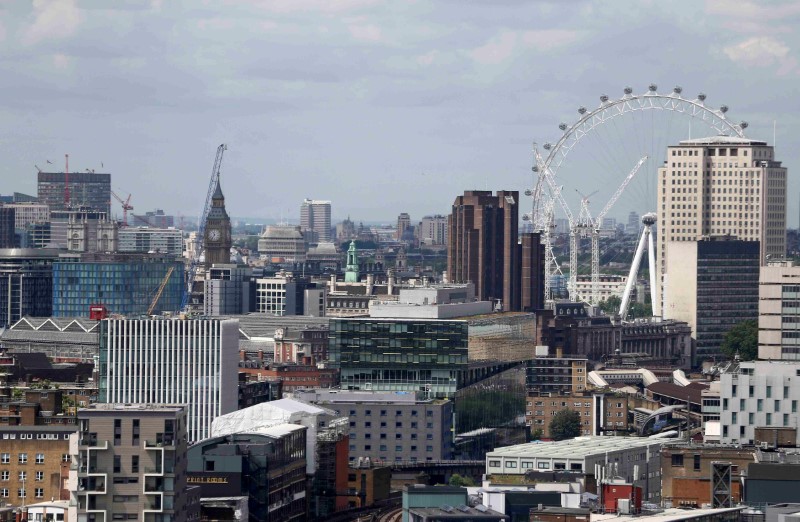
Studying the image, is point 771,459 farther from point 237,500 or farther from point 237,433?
point 237,433

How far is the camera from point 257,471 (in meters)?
124

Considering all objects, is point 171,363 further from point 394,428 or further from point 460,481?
point 460,481

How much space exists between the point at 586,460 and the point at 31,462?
84.6 feet

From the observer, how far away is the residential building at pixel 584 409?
626 feet

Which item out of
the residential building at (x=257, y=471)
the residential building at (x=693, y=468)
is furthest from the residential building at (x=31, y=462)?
the residential building at (x=693, y=468)

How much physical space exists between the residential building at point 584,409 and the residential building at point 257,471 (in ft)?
189

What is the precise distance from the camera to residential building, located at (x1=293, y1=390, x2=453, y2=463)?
15825 cm

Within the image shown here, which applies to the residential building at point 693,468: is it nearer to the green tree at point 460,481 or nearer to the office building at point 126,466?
the office building at point 126,466

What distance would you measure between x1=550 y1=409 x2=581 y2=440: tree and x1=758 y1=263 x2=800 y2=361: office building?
3823 centimetres

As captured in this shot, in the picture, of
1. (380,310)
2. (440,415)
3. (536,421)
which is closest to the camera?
(440,415)

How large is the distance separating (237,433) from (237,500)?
14.8 m

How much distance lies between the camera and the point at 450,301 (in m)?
185

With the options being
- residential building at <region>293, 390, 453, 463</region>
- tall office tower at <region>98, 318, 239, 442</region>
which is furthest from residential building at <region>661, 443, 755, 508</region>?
tall office tower at <region>98, 318, 239, 442</region>

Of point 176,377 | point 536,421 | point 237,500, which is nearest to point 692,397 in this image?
point 536,421
